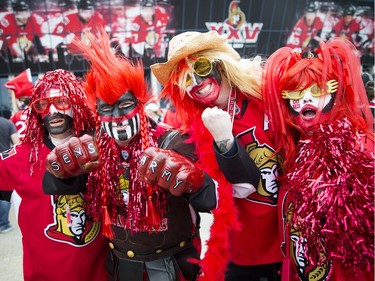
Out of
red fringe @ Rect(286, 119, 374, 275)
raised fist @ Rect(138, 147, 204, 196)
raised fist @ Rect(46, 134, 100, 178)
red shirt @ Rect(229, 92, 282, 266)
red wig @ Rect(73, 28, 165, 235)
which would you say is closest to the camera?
red fringe @ Rect(286, 119, 374, 275)

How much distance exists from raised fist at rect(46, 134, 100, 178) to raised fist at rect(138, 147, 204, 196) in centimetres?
25

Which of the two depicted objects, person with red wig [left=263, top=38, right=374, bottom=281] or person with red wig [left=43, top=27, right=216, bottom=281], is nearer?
person with red wig [left=263, top=38, right=374, bottom=281]

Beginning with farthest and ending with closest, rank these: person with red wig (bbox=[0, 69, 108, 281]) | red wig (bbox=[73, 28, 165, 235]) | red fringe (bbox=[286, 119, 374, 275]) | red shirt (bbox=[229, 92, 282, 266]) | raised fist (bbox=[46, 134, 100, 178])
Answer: person with red wig (bbox=[0, 69, 108, 281])
red shirt (bbox=[229, 92, 282, 266])
red wig (bbox=[73, 28, 165, 235])
raised fist (bbox=[46, 134, 100, 178])
red fringe (bbox=[286, 119, 374, 275])

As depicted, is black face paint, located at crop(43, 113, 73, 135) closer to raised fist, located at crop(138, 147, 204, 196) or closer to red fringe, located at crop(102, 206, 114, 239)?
red fringe, located at crop(102, 206, 114, 239)

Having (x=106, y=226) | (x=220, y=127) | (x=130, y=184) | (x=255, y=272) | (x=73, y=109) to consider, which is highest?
(x=220, y=127)

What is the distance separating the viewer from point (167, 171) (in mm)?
1476

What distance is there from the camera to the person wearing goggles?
180cm

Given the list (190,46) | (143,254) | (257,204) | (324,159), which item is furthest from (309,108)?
(143,254)

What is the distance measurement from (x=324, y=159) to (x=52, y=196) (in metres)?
1.39

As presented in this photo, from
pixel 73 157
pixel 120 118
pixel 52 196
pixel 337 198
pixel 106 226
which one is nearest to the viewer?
pixel 337 198

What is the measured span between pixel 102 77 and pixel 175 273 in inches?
40.9

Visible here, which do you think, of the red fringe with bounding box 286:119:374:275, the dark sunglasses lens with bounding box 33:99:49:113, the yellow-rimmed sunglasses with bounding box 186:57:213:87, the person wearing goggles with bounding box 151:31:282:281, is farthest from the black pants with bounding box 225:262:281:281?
the dark sunglasses lens with bounding box 33:99:49:113

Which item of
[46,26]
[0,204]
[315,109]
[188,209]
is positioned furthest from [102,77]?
[46,26]

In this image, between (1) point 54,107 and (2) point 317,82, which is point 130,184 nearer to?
(1) point 54,107
